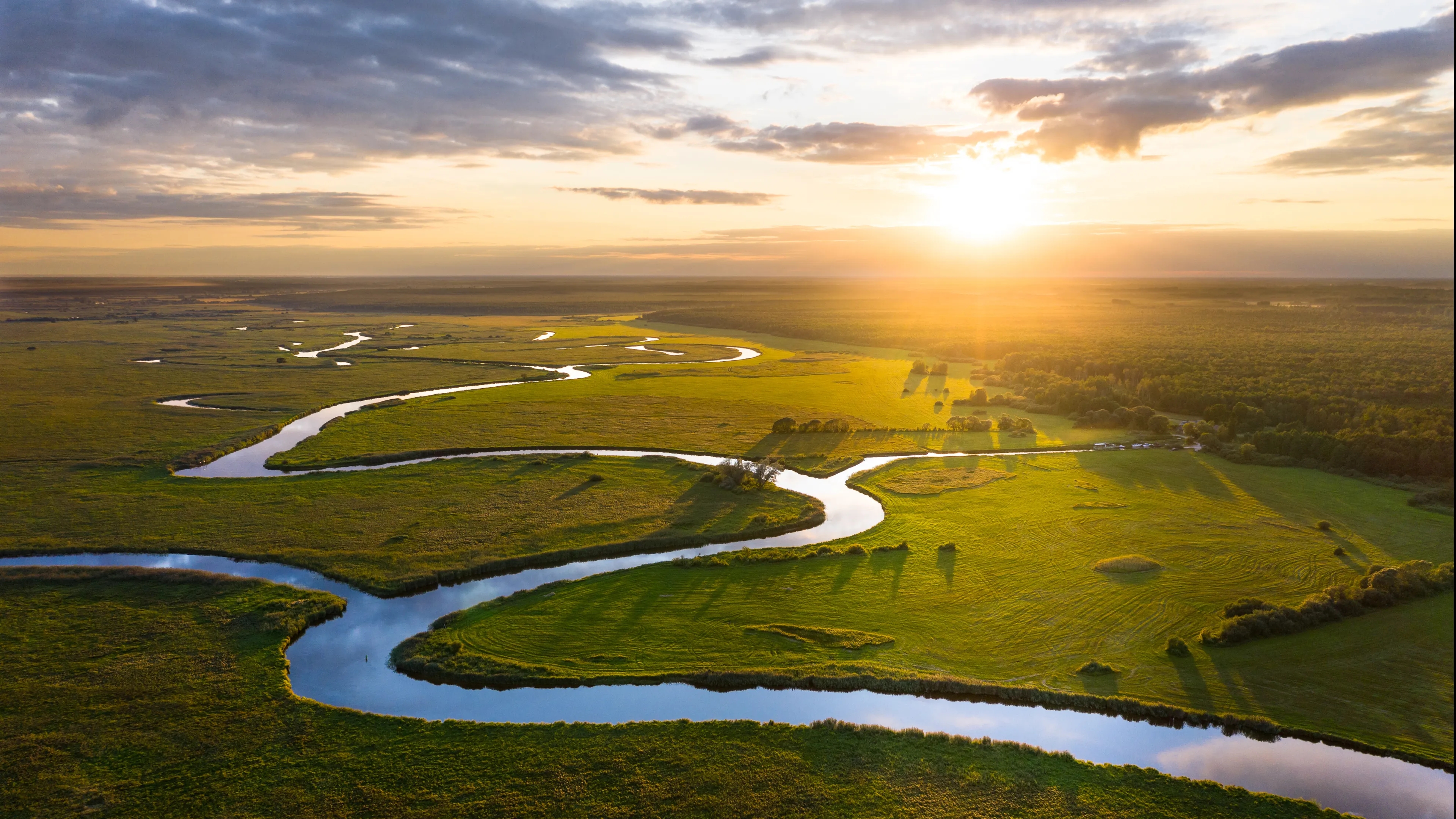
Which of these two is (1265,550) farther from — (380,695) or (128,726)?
(128,726)

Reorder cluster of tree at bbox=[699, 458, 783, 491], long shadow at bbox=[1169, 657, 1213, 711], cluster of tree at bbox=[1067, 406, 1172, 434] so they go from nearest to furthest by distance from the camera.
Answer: long shadow at bbox=[1169, 657, 1213, 711] < cluster of tree at bbox=[699, 458, 783, 491] < cluster of tree at bbox=[1067, 406, 1172, 434]

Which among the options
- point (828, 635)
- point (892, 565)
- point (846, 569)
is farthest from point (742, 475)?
point (828, 635)

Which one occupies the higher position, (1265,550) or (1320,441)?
(1320,441)

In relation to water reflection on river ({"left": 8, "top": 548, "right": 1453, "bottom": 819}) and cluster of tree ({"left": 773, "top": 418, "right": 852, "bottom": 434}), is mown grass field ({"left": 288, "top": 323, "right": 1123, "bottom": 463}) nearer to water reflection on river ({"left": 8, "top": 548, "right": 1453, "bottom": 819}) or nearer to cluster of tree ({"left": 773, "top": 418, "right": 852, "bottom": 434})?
cluster of tree ({"left": 773, "top": 418, "right": 852, "bottom": 434})

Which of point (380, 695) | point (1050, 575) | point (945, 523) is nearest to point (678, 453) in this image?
point (945, 523)

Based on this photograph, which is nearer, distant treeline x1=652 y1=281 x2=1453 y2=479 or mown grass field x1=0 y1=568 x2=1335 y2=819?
mown grass field x1=0 y1=568 x2=1335 y2=819

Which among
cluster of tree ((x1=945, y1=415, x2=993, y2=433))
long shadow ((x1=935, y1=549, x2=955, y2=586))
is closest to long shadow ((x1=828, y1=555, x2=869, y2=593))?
long shadow ((x1=935, y1=549, x2=955, y2=586))

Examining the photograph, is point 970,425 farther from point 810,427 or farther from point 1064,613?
point 1064,613
